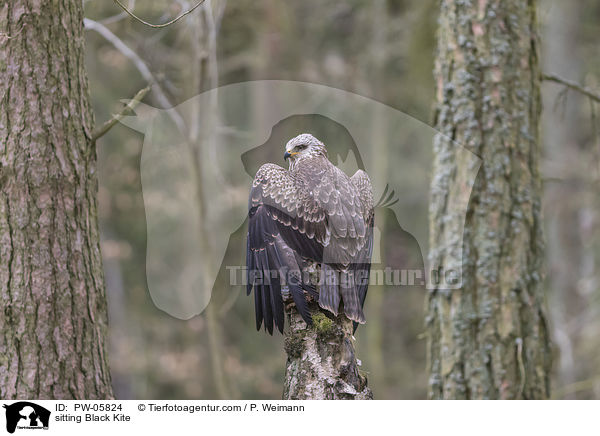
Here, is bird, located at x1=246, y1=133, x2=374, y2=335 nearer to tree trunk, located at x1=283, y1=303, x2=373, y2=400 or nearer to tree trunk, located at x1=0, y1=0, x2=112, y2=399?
tree trunk, located at x1=283, y1=303, x2=373, y2=400

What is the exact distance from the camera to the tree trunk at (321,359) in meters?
2.45

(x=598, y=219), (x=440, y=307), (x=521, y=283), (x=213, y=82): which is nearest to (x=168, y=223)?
(x=213, y=82)

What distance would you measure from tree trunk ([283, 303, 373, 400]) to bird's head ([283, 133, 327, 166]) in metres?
0.58

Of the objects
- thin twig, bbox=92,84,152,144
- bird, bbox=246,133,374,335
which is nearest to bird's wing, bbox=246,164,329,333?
bird, bbox=246,133,374,335

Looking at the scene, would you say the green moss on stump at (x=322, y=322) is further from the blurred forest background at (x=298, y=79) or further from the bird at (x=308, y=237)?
the blurred forest background at (x=298, y=79)

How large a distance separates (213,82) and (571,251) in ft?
28.5

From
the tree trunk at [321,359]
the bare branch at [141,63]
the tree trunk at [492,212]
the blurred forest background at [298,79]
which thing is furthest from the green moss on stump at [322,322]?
the tree trunk at [492,212]

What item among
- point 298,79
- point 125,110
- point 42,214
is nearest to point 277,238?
point 125,110

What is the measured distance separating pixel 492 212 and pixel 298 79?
1.69 meters

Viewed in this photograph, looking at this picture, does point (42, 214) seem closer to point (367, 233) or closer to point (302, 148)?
point (302, 148)

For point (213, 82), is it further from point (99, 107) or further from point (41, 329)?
point (99, 107)

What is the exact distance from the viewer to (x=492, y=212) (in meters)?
4.20

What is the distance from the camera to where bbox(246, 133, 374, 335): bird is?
234cm

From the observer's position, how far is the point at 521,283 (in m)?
4.19
